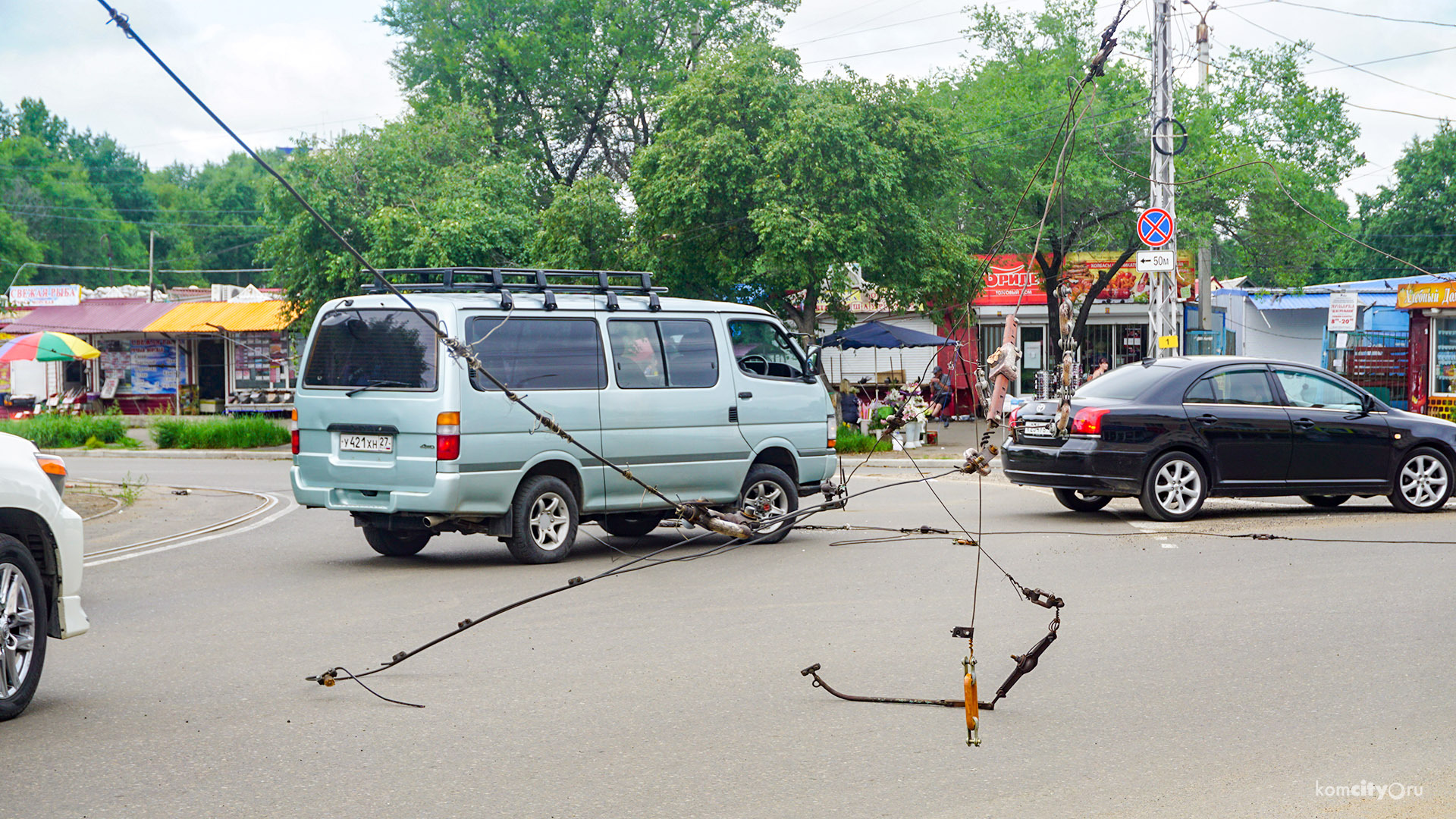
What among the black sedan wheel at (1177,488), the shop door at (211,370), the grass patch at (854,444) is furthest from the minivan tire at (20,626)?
the shop door at (211,370)

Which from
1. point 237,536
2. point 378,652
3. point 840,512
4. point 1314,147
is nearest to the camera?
point 378,652

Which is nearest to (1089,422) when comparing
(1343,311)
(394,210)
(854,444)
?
(854,444)

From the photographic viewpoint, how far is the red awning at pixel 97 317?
40.6 meters

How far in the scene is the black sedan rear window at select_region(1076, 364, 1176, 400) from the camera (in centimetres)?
1289

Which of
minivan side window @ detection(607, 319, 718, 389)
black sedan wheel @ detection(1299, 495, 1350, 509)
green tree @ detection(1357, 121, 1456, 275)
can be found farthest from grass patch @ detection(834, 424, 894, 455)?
green tree @ detection(1357, 121, 1456, 275)

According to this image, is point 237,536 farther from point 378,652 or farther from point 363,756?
point 363,756

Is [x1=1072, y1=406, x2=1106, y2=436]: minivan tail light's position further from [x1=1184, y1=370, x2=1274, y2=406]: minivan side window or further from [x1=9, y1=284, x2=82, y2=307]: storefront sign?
[x1=9, y1=284, x2=82, y2=307]: storefront sign

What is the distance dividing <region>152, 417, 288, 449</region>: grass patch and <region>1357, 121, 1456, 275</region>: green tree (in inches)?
1908

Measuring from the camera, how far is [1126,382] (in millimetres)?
13094

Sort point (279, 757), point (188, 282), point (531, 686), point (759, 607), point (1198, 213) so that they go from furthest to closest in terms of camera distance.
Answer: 1. point (188, 282)
2. point (1198, 213)
3. point (759, 607)
4. point (531, 686)
5. point (279, 757)

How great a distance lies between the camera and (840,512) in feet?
→ 48.1

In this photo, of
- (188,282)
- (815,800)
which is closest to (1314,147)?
(815,800)

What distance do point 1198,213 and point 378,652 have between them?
2848cm
